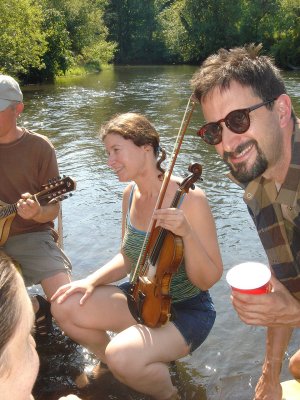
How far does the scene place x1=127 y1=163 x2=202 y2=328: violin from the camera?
2711 mm

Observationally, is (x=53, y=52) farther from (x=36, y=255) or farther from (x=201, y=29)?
(x=36, y=255)

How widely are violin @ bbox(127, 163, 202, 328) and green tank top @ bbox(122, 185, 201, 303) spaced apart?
210 millimetres

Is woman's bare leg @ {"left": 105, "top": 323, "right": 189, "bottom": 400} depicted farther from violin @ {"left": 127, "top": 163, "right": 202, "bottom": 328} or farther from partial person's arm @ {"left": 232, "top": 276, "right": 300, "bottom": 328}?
partial person's arm @ {"left": 232, "top": 276, "right": 300, "bottom": 328}

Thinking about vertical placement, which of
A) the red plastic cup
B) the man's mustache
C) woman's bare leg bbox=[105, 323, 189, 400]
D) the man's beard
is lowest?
woman's bare leg bbox=[105, 323, 189, 400]

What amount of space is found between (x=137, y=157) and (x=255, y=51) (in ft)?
3.18

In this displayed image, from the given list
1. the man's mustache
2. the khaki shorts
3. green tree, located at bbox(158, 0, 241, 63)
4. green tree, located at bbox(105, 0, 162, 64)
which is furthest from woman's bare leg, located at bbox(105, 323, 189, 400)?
green tree, located at bbox(105, 0, 162, 64)

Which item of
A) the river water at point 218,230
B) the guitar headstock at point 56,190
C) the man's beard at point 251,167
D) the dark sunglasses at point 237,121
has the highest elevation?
the dark sunglasses at point 237,121

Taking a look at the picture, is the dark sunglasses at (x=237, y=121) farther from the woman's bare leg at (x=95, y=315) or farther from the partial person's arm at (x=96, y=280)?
the woman's bare leg at (x=95, y=315)

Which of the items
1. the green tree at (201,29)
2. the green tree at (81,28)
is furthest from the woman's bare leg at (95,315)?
the green tree at (201,29)

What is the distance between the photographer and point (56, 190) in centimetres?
374

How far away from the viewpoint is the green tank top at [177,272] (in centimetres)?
298

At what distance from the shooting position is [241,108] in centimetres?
241

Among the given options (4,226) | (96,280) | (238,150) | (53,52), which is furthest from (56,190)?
(53,52)

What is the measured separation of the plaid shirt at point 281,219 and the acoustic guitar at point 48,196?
1.56 meters
